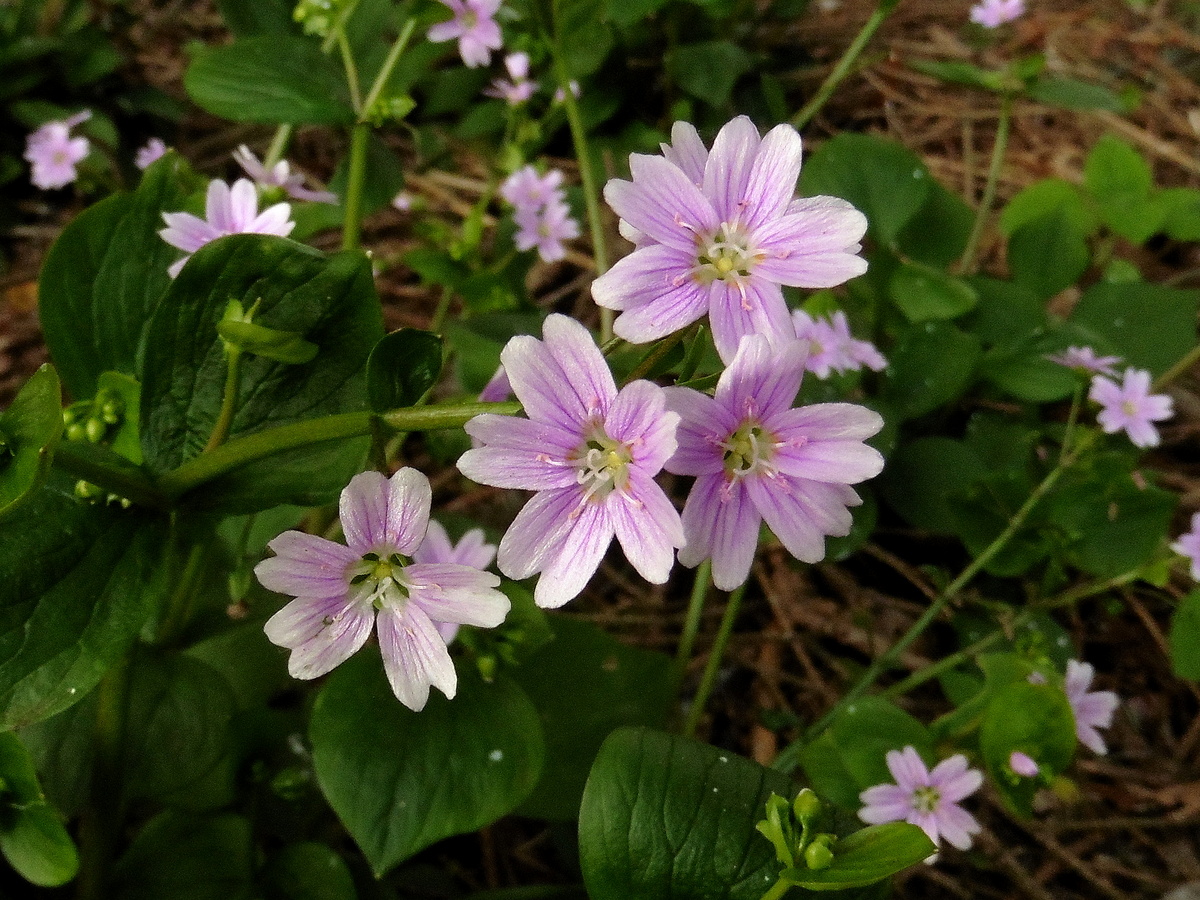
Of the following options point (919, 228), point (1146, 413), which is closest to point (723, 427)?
point (1146, 413)

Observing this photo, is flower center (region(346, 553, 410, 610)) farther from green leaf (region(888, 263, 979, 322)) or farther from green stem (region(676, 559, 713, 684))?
green leaf (region(888, 263, 979, 322))

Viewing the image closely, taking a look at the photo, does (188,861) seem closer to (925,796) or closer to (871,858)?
(871,858)

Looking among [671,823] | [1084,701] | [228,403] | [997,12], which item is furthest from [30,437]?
[997,12]

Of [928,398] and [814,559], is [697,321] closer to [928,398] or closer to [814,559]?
[814,559]

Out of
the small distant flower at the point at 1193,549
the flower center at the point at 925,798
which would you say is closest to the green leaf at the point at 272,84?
the flower center at the point at 925,798

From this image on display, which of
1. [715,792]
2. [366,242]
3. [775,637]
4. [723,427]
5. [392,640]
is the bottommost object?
[775,637]

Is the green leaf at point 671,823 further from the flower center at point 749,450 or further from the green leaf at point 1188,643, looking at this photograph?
the green leaf at point 1188,643

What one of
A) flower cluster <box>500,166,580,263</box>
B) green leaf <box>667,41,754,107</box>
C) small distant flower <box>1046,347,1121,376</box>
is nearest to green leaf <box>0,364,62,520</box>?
flower cluster <box>500,166,580,263</box>
